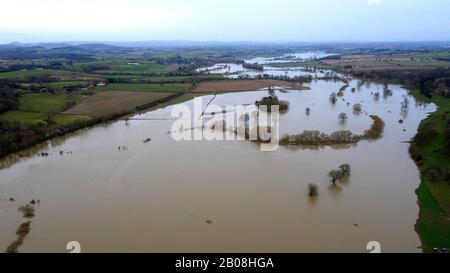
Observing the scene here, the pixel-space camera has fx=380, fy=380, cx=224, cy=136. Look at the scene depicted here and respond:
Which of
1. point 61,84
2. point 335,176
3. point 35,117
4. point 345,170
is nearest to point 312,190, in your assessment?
point 335,176

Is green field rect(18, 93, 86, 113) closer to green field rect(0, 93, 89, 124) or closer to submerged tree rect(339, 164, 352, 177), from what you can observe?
green field rect(0, 93, 89, 124)

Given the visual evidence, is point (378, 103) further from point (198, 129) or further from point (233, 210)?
point (233, 210)

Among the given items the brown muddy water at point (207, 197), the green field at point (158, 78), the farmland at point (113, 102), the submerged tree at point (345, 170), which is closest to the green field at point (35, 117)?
the farmland at point (113, 102)

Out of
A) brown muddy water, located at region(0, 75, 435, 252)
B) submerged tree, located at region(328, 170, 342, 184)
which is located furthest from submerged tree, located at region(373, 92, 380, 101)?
submerged tree, located at region(328, 170, 342, 184)

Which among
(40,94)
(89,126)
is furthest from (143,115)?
(40,94)

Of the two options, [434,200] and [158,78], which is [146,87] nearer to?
[158,78]

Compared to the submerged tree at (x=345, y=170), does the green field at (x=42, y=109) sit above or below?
above

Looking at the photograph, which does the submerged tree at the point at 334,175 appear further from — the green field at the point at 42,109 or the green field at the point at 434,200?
the green field at the point at 42,109
